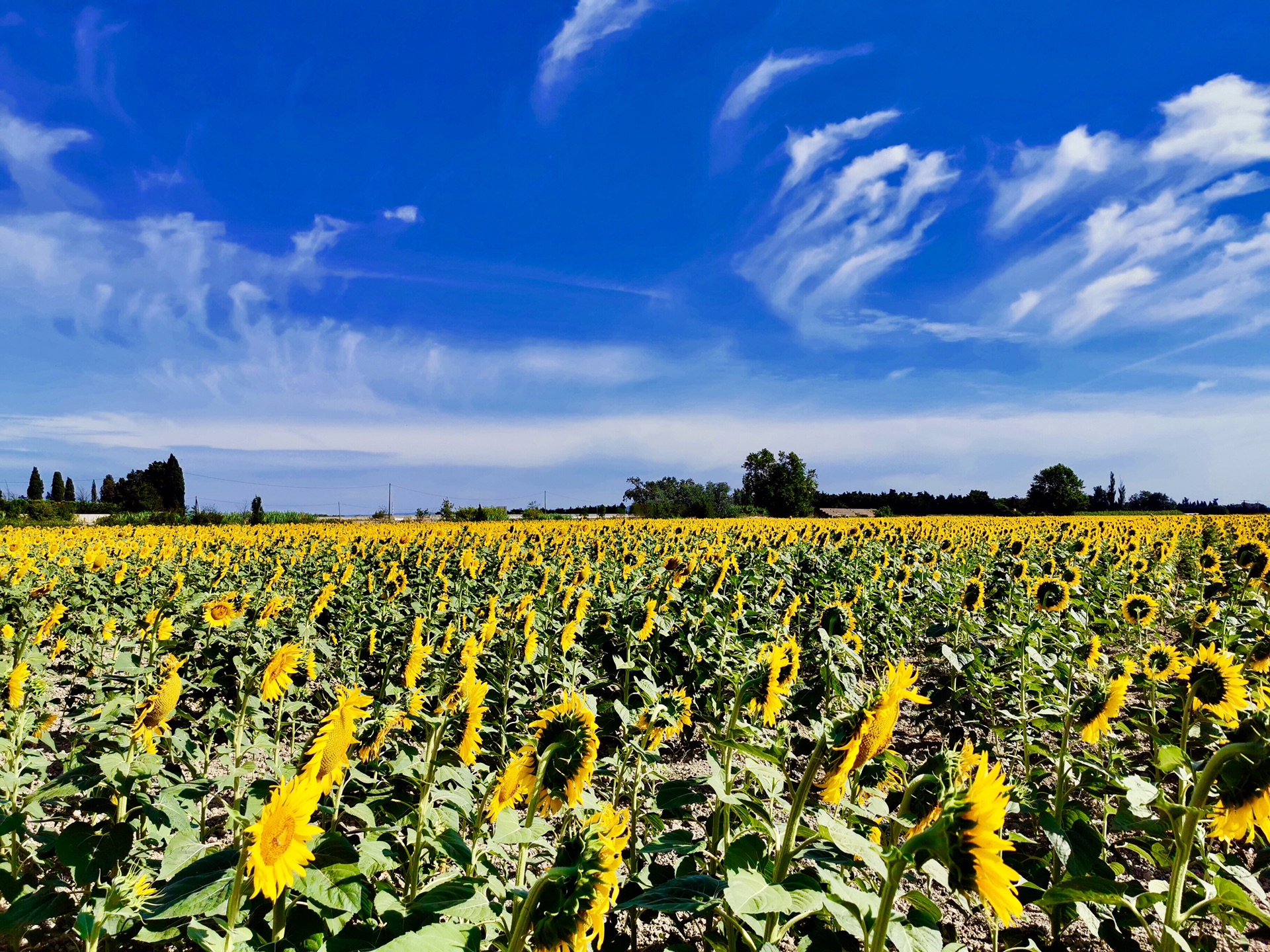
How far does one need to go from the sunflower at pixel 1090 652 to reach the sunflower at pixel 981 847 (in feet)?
14.1

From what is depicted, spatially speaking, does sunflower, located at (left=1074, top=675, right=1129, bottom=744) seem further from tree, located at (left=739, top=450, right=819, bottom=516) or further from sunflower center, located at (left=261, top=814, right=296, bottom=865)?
tree, located at (left=739, top=450, right=819, bottom=516)

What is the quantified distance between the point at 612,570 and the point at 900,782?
7.36m

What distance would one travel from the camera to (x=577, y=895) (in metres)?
1.33

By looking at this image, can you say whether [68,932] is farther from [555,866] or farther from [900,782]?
[900,782]

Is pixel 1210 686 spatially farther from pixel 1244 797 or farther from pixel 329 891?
pixel 329 891

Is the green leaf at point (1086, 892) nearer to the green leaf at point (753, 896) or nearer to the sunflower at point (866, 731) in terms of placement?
the sunflower at point (866, 731)

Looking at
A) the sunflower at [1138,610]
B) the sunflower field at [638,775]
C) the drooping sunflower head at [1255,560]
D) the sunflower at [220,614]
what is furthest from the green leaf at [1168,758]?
the drooping sunflower head at [1255,560]

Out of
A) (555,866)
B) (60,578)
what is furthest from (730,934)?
(60,578)

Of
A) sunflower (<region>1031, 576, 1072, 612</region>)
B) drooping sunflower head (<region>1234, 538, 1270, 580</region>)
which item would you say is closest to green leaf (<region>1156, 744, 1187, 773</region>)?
sunflower (<region>1031, 576, 1072, 612</region>)

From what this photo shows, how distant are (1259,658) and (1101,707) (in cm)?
180

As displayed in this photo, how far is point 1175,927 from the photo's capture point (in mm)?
2018

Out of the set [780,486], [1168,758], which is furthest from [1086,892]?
[780,486]

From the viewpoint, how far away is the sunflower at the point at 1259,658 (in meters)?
3.86

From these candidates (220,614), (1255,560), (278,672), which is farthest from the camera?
(1255,560)
